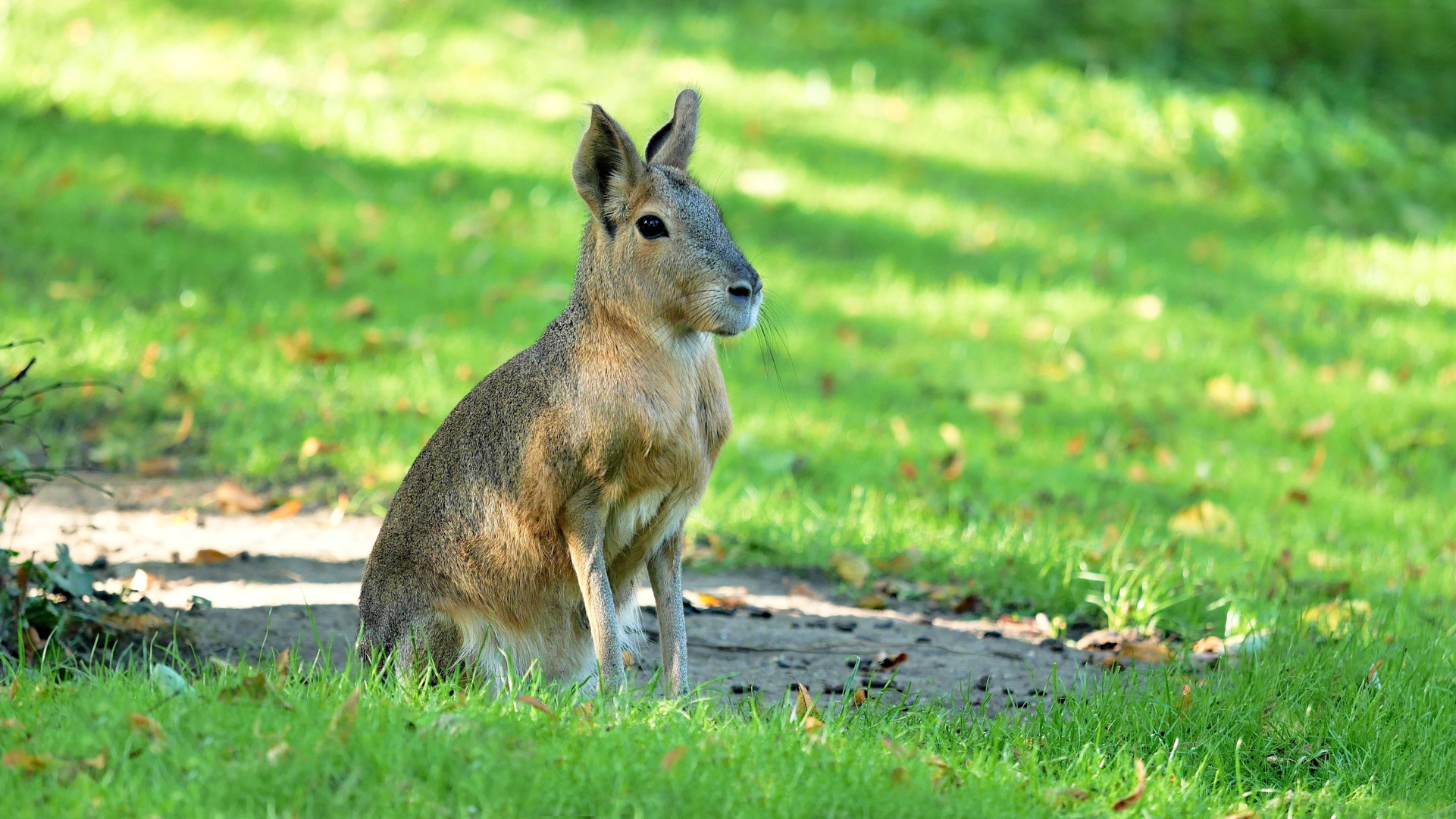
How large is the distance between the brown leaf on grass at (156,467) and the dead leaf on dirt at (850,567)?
294 cm

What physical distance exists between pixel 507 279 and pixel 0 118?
362 cm

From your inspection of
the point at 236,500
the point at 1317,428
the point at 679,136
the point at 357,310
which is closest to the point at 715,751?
the point at 679,136

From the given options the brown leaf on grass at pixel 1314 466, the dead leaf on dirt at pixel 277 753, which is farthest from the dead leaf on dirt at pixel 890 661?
the brown leaf on grass at pixel 1314 466

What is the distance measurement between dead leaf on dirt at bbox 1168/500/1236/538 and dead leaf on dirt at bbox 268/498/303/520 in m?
3.77

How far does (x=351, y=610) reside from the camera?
4.67 meters

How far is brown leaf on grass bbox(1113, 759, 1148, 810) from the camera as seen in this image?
327cm

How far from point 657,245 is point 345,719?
1.39 metres

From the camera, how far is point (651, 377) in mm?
3605

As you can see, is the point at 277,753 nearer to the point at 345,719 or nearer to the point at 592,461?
the point at 345,719

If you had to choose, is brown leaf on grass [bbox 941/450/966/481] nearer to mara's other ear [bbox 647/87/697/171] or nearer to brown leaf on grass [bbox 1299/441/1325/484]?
brown leaf on grass [bbox 1299/441/1325/484]

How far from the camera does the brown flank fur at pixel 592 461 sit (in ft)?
11.8

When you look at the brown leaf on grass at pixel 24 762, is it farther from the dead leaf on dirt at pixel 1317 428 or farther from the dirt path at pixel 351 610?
the dead leaf on dirt at pixel 1317 428

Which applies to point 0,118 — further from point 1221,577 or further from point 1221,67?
point 1221,67

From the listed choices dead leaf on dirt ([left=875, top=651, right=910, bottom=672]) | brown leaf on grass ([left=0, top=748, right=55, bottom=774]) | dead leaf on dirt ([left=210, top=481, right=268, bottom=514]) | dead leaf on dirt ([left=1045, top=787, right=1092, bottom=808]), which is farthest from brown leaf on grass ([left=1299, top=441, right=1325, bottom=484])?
brown leaf on grass ([left=0, top=748, right=55, bottom=774])
